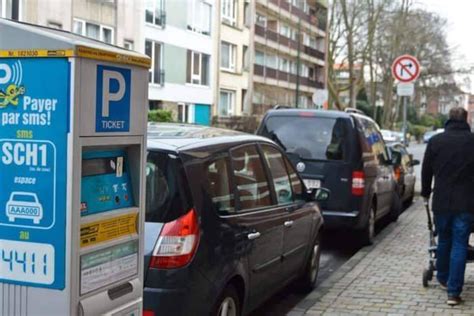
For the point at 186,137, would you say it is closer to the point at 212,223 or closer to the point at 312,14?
the point at 212,223

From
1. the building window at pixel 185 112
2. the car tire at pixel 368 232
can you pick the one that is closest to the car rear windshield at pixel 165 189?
the car tire at pixel 368 232

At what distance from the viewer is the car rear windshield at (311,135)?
9602 millimetres

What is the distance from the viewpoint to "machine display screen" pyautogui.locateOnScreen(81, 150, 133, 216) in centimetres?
313

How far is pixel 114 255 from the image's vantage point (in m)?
3.31

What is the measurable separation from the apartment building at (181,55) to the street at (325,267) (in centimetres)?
2490

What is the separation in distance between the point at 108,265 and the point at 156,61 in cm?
3379

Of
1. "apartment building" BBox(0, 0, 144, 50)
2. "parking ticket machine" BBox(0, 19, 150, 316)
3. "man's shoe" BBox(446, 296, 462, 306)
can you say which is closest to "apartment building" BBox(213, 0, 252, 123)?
"apartment building" BBox(0, 0, 144, 50)

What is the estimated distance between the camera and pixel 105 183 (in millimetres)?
3248

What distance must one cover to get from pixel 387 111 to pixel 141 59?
213ft

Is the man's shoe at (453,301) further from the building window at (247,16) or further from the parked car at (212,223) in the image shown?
the building window at (247,16)

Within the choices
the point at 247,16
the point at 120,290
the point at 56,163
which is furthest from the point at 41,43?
the point at 247,16

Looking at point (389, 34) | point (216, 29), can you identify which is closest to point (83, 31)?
point (216, 29)

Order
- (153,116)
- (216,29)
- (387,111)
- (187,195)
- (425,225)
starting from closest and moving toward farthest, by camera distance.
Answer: (187,195), (425,225), (153,116), (216,29), (387,111)

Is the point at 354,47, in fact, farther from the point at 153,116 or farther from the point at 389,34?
the point at 153,116
